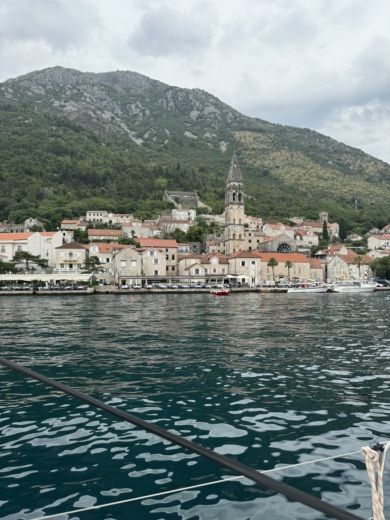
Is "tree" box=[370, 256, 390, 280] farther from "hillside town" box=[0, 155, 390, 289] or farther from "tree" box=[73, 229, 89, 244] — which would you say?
"tree" box=[73, 229, 89, 244]

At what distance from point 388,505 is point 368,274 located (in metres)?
89.0

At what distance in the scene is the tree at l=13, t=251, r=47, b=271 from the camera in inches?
2879

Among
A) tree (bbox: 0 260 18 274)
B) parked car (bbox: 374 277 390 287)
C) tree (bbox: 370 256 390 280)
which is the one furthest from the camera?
tree (bbox: 370 256 390 280)

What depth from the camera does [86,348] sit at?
58.8ft

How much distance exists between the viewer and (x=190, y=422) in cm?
881

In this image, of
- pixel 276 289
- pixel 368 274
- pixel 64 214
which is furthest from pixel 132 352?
Result: pixel 64 214

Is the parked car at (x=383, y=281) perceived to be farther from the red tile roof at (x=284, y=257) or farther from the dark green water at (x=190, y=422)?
the dark green water at (x=190, y=422)

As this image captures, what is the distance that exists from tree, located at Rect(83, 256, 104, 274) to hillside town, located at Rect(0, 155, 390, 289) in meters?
0.16

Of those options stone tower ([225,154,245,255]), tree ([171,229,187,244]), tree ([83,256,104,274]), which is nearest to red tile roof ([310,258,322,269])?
stone tower ([225,154,245,255])

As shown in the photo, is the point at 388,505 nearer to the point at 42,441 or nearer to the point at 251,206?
the point at 42,441

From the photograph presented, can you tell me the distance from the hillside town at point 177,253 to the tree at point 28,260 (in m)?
0.10

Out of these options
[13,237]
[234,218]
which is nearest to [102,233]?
[13,237]

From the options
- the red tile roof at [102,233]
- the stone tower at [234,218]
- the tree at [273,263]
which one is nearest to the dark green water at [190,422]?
the tree at [273,263]

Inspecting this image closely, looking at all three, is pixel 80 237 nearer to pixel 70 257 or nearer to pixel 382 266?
pixel 70 257
